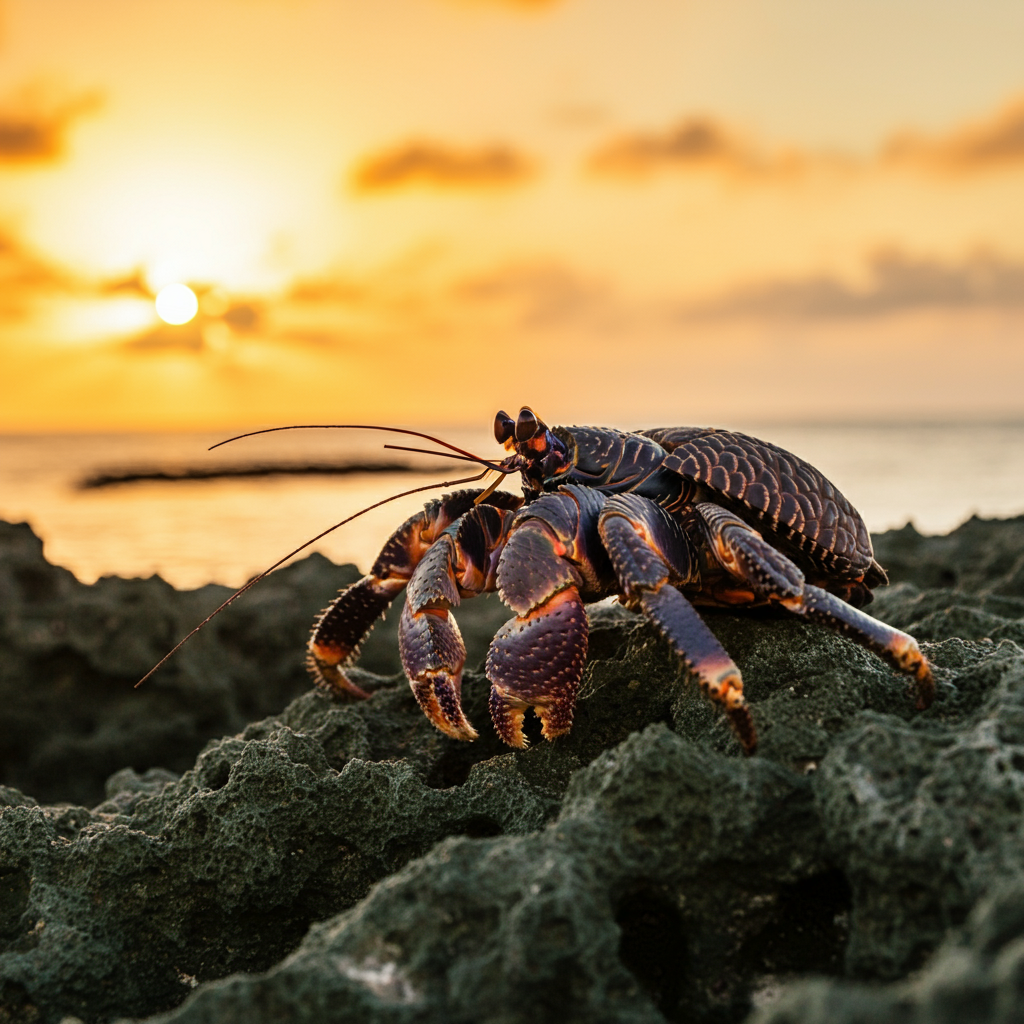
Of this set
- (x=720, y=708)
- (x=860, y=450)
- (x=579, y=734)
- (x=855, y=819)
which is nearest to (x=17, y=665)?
(x=579, y=734)

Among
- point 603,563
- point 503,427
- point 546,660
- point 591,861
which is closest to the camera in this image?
point 591,861

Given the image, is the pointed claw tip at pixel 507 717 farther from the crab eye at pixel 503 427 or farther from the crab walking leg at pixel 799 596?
the crab eye at pixel 503 427

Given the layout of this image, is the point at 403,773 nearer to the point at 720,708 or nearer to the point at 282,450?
the point at 720,708

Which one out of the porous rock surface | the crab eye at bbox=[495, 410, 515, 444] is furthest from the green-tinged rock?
the crab eye at bbox=[495, 410, 515, 444]

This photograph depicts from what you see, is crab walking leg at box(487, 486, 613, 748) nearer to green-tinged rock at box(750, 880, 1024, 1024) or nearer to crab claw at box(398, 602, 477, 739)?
crab claw at box(398, 602, 477, 739)

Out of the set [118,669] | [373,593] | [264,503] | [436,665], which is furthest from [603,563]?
[264,503]

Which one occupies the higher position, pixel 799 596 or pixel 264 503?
pixel 264 503

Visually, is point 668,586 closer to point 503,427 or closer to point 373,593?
point 503,427
